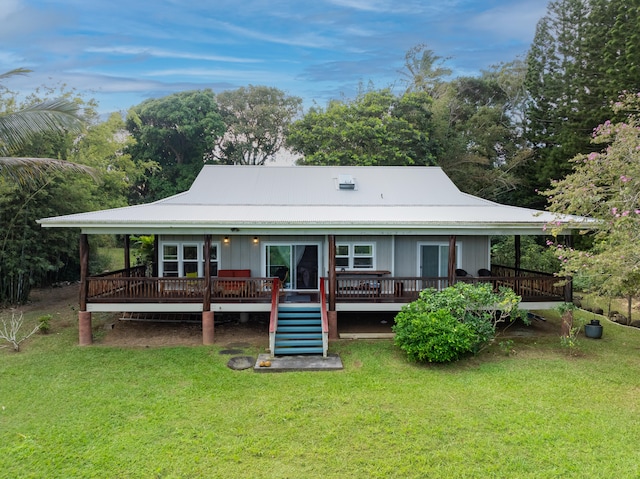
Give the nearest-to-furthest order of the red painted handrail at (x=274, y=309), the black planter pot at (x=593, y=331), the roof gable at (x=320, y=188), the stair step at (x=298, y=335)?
the red painted handrail at (x=274, y=309) < the stair step at (x=298, y=335) < the black planter pot at (x=593, y=331) < the roof gable at (x=320, y=188)

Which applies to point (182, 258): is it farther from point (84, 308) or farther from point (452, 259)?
point (452, 259)

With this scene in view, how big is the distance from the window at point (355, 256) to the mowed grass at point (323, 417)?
417cm

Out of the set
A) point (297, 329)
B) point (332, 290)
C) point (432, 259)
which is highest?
point (432, 259)

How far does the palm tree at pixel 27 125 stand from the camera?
11.1 m

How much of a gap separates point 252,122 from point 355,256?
25233 millimetres

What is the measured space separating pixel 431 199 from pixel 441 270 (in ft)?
10.6

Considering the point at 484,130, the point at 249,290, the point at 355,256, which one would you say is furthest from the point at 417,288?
the point at 484,130

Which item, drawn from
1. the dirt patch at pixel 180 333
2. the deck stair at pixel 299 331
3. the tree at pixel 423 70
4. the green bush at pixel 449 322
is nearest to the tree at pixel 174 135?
the tree at pixel 423 70

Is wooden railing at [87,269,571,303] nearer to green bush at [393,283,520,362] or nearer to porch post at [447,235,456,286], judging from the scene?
porch post at [447,235,456,286]

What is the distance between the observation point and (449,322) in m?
9.49

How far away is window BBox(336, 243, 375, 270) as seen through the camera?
547 inches

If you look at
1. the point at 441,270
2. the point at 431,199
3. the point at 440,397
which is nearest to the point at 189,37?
the point at 431,199

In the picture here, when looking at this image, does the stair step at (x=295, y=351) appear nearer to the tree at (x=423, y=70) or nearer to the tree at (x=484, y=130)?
the tree at (x=484, y=130)

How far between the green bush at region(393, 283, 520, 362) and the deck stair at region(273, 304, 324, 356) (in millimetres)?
2231
